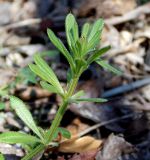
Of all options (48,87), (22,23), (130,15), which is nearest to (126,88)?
(130,15)

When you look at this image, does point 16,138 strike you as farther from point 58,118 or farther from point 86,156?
point 86,156

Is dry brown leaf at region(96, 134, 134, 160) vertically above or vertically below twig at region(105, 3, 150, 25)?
below

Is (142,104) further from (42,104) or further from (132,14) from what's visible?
(132,14)

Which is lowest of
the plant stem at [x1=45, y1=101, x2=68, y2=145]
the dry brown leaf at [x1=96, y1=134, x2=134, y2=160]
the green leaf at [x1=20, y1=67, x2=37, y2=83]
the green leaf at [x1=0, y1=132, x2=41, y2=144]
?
the dry brown leaf at [x1=96, y1=134, x2=134, y2=160]

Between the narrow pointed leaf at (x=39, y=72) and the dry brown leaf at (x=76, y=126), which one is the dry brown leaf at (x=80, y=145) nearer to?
the dry brown leaf at (x=76, y=126)

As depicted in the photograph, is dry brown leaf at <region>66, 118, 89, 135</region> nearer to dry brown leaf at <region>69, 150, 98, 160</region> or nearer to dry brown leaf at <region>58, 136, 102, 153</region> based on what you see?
dry brown leaf at <region>58, 136, 102, 153</region>

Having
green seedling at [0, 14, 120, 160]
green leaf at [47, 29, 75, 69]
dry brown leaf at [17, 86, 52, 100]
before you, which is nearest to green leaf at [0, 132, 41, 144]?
green seedling at [0, 14, 120, 160]
